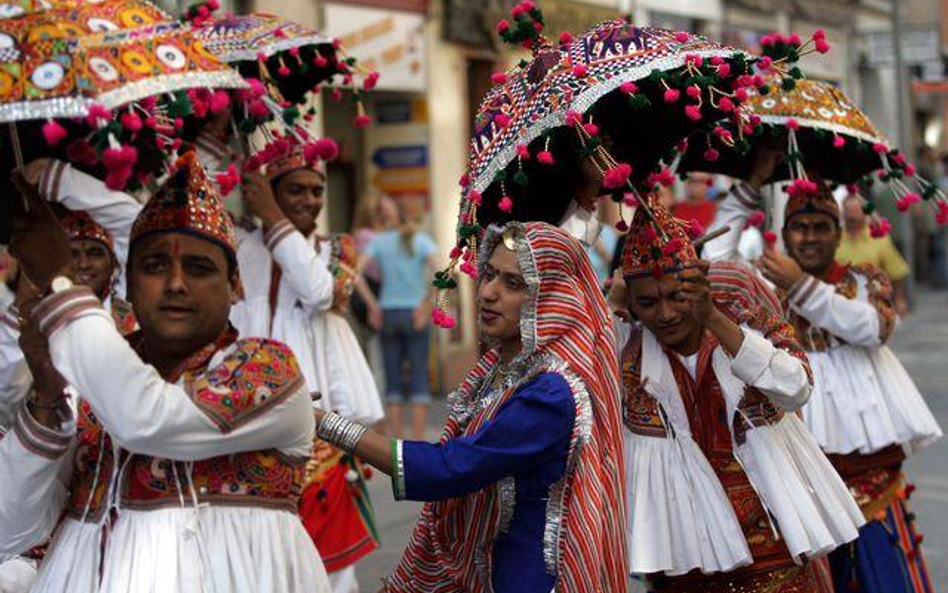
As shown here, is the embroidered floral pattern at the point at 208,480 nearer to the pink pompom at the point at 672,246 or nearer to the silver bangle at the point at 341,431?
the silver bangle at the point at 341,431

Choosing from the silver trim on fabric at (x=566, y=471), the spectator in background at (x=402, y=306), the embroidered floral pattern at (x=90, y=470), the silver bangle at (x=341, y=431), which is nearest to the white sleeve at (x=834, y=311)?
the silver trim on fabric at (x=566, y=471)

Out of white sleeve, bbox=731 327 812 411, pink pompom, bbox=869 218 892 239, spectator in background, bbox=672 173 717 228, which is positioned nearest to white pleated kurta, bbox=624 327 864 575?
white sleeve, bbox=731 327 812 411

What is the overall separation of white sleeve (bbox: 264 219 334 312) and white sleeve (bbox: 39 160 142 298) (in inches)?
49.0

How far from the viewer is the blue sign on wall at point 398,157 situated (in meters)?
A: 17.8

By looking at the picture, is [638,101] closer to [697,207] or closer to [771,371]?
[771,371]

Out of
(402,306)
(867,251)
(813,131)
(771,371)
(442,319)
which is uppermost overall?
(867,251)

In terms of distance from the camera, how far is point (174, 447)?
3.79m

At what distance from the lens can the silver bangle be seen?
4.20m

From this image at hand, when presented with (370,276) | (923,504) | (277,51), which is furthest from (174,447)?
(370,276)

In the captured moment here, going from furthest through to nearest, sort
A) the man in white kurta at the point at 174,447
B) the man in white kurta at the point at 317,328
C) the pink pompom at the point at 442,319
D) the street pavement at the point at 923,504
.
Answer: the street pavement at the point at 923,504
the man in white kurta at the point at 317,328
the pink pompom at the point at 442,319
the man in white kurta at the point at 174,447

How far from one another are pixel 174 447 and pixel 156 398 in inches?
5.5

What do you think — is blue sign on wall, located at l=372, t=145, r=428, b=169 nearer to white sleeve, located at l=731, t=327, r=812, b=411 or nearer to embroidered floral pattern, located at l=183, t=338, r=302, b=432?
→ white sleeve, located at l=731, t=327, r=812, b=411

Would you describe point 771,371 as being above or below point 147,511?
above

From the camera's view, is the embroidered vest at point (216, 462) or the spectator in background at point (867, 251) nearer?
the embroidered vest at point (216, 462)
